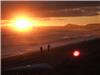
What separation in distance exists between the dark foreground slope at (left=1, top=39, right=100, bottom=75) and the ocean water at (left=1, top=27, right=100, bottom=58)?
0.16ft

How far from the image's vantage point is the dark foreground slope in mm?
4168

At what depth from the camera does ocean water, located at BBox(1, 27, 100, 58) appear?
4.13 metres

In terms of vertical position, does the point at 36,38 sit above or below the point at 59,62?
above

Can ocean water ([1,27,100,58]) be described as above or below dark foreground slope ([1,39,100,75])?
above

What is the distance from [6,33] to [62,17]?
495mm

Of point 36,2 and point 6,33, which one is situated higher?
point 36,2

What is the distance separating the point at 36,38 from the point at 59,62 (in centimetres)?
29

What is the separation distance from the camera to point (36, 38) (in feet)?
13.7

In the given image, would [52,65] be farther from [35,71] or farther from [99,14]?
[99,14]

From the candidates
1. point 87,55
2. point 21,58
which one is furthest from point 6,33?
point 87,55

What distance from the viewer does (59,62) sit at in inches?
166

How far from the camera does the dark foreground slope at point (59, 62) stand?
417cm

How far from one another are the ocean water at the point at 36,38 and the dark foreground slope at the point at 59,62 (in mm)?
48

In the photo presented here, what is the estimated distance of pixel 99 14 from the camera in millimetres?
4289
